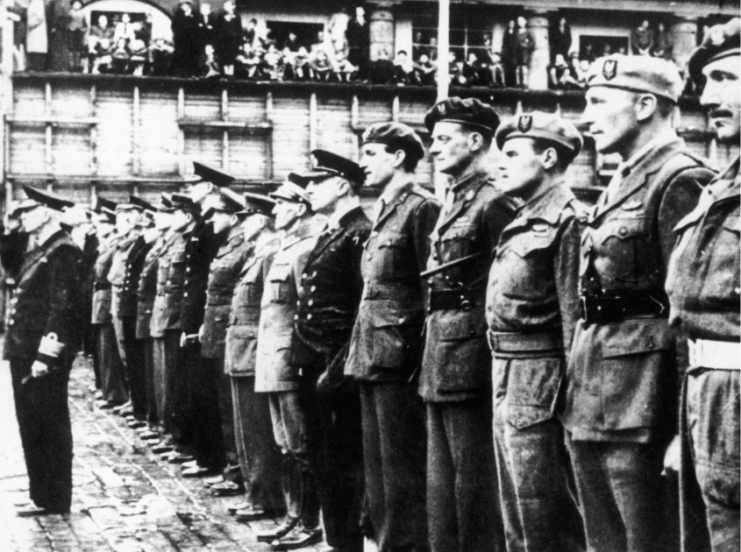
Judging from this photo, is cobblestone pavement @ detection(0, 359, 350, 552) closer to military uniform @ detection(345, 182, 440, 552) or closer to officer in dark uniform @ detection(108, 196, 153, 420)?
officer in dark uniform @ detection(108, 196, 153, 420)

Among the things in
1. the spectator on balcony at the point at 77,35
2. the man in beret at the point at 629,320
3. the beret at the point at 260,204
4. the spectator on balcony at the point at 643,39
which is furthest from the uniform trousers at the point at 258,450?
the spectator on balcony at the point at 643,39

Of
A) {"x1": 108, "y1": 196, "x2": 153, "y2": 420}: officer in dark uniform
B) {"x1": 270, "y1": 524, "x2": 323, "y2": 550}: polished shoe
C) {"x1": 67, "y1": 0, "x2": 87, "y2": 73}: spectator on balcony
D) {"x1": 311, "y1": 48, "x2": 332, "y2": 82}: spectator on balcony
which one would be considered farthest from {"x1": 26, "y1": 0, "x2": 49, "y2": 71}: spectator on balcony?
{"x1": 270, "y1": 524, "x2": 323, "y2": 550}: polished shoe

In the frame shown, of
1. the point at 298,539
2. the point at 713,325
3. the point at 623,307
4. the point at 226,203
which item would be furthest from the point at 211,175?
the point at 713,325

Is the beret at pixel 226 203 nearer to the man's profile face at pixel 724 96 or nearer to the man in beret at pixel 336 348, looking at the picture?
the man in beret at pixel 336 348

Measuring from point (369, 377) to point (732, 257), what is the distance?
94.9 inches

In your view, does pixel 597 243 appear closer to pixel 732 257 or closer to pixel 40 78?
pixel 732 257

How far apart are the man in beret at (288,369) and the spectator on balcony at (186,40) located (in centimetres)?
1701

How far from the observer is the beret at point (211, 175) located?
8.78m

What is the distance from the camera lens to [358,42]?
2514cm

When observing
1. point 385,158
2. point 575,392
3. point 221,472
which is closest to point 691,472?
point 575,392

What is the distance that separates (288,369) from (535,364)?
2.46 meters

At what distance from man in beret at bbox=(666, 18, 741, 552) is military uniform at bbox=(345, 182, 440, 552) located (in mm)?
1942

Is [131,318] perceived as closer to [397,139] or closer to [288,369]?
[288,369]

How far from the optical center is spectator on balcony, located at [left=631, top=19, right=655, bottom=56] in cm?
2444
